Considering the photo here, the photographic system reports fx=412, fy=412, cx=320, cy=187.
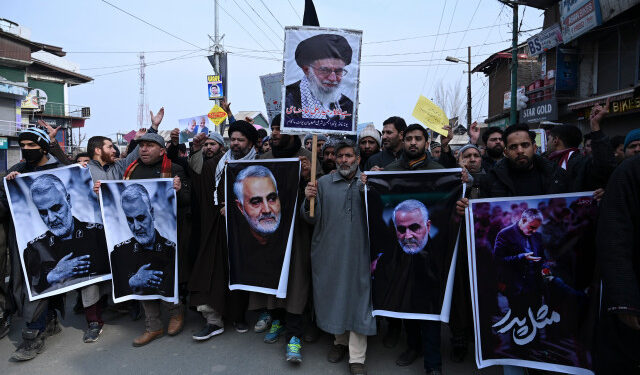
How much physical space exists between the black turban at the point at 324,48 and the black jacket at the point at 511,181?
1.64 meters

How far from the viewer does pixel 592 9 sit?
45.6 ft

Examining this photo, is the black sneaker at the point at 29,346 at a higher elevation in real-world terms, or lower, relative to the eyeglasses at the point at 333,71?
lower

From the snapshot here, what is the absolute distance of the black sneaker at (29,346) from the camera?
3.91m

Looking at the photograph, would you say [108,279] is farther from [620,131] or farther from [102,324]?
[620,131]

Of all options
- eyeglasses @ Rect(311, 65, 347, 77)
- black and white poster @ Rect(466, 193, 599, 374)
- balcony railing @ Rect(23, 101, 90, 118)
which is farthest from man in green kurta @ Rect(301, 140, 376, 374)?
balcony railing @ Rect(23, 101, 90, 118)

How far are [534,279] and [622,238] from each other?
0.82 meters

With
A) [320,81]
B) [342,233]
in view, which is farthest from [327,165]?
[342,233]

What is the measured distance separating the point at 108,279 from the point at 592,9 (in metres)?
16.4

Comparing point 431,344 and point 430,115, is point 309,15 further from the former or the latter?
point 430,115

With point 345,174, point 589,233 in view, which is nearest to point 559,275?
point 589,233

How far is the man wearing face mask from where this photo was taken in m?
4.05

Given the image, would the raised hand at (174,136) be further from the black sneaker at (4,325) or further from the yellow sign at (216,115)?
the yellow sign at (216,115)

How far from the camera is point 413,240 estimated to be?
3479 millimetres

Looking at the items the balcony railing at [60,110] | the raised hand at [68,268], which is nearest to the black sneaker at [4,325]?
the raised hand at [68,268]
